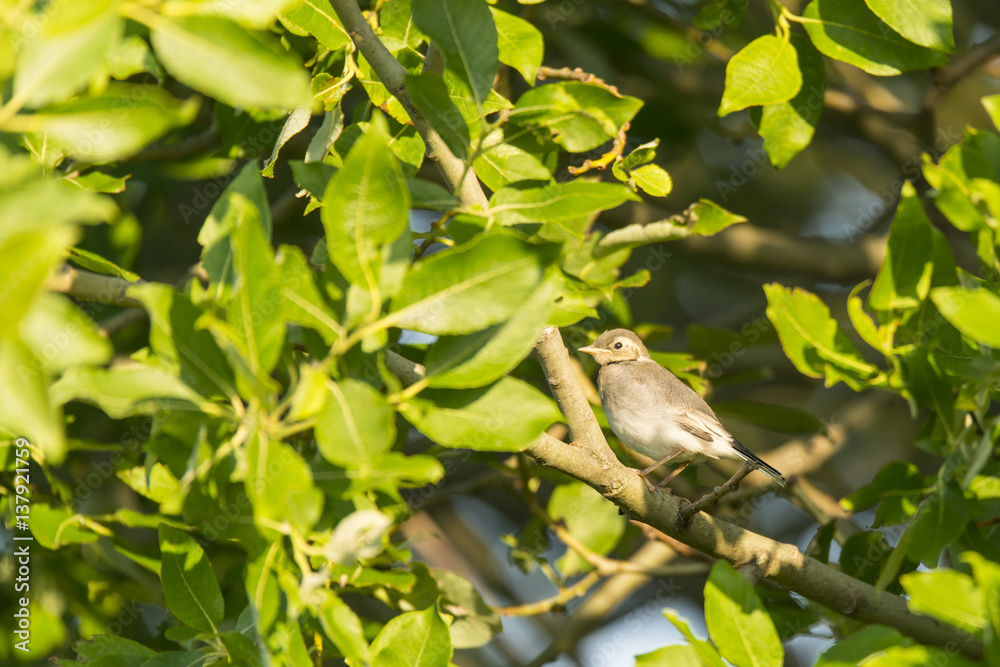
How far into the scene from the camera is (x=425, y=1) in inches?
71.5

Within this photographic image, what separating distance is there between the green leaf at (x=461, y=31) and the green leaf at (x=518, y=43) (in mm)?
598

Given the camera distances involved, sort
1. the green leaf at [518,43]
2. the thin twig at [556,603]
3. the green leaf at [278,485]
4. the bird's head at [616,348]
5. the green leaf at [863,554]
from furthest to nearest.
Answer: the bird's head at [616,348] → the thin twig at [556,603] → the green leaf at [863,554] → the green leaf at [518,43] → the green leaf at [278,485]

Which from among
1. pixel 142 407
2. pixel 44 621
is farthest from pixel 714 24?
pixel 44 621

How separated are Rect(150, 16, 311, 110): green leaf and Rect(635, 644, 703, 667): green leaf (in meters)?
1.41

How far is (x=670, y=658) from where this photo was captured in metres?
1.89

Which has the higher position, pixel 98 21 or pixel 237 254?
pixel 98 21

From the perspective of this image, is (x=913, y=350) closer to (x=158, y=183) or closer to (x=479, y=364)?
(x=479, y=364)

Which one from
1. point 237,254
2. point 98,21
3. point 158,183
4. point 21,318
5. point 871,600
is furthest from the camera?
point 158,183

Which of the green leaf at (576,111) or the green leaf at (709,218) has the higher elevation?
the green leaf at (576,111)

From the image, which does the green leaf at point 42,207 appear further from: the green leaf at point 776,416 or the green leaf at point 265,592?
the green leaf at point 776,416

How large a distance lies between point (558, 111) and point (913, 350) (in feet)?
3.64

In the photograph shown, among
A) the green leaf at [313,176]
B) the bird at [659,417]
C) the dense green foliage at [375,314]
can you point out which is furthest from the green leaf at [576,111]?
the bird at [659,417]

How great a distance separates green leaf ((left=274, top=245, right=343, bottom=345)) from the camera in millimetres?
1371

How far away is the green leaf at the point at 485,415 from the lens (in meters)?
1.47
